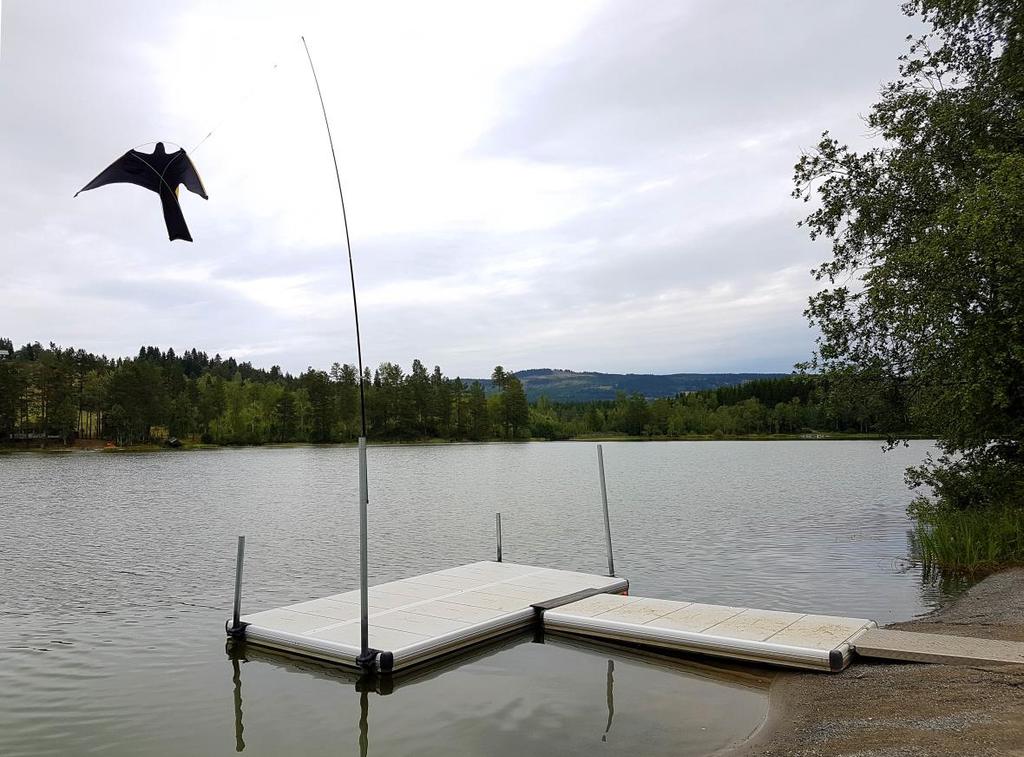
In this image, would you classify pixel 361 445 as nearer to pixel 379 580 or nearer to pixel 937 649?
pixel 937 649

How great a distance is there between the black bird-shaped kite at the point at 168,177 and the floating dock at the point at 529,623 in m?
4.78

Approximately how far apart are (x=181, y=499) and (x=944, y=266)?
28993 mm

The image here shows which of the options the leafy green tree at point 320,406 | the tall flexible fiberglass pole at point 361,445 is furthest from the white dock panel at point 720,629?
the leafy green tree at point 320,406

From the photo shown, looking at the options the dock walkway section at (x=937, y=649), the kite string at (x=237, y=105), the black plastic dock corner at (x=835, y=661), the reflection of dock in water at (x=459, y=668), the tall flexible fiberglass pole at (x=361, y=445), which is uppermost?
the kite string at (x=237, y=105)

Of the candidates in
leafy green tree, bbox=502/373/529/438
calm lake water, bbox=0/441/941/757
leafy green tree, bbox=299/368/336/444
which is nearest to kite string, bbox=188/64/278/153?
calm lake water, bbox=0/441/941/757

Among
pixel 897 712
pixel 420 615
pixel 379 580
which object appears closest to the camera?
pixel 897 712

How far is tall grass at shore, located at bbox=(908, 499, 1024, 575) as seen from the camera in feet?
44.0

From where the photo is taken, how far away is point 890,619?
11.4 m

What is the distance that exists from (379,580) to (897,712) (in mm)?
10049

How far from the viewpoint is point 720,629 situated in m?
8.91

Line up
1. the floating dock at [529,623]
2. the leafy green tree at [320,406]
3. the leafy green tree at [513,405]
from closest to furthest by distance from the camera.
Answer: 1. the floating dock at [529,623]
2. the leafy green tree at [320,406]
3. the leafy green tree at [513,405]

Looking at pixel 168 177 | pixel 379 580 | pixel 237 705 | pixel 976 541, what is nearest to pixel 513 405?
pixel 379 580

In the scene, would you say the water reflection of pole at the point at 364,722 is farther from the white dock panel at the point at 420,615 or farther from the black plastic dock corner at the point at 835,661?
the black plastic dock corner at the point at 835,661

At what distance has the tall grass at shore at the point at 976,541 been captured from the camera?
44.0 feet
